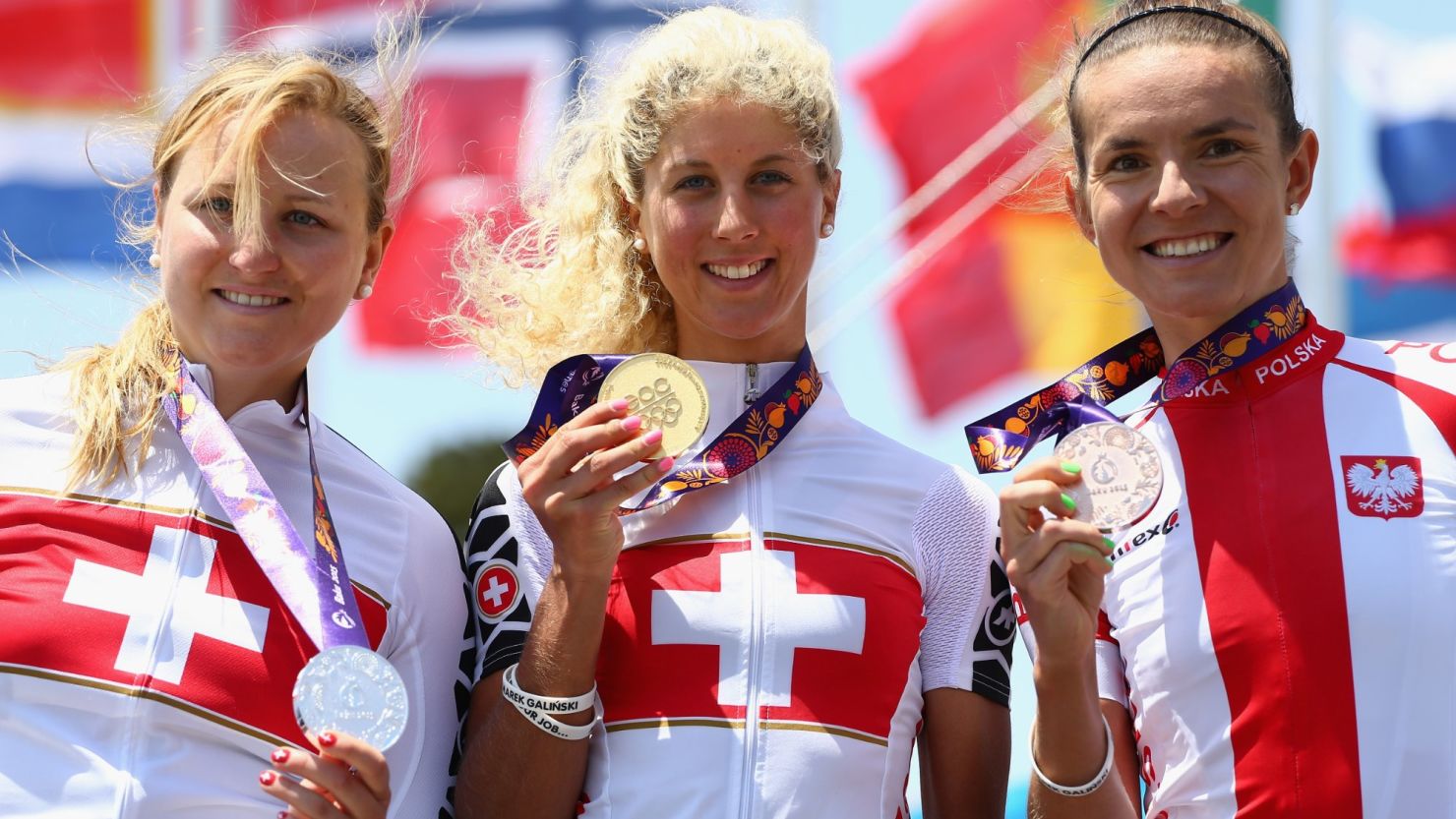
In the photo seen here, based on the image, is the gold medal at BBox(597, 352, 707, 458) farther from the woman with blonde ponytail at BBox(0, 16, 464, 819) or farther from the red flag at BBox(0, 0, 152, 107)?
the red flag at BBox(0, 0, 152, 107)

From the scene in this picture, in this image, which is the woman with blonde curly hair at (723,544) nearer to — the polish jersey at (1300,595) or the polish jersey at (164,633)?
the polish jersey at (164,633)

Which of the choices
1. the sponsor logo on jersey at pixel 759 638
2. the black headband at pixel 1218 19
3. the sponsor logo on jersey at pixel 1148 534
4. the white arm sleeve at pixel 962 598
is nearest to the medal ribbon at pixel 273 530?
the sponsor logo on jersey at pixel 759 638

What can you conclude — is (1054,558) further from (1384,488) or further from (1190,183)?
(1190,183)

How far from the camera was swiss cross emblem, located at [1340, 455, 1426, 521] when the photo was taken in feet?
11.8

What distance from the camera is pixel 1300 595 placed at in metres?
3.62

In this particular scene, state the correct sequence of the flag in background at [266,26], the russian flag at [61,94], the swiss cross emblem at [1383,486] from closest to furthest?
the swiss cross emblem at [1383,486]
the flag in background at [266,26]
the russian flag at [61,94]

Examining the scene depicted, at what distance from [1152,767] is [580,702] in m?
1.20

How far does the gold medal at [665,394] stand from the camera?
3.73 meters

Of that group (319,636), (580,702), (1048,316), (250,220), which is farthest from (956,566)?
(1048,316)

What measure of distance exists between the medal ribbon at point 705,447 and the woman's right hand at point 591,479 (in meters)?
0.26

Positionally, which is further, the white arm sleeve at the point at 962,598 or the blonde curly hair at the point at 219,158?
the white arm sleeve at the point at 962,598

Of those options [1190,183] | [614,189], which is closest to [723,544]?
[614,189]

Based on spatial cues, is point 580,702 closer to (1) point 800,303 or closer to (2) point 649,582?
(2) point 649,582

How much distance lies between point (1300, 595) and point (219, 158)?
7.83 feet
